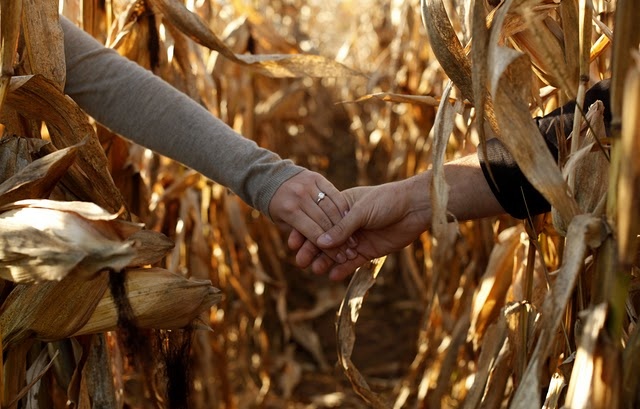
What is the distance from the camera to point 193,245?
5.09ft

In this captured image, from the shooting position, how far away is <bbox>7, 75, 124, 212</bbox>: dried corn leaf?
826 millimetres

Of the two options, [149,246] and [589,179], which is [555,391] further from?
[149,246]

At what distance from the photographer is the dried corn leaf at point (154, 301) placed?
0.76m

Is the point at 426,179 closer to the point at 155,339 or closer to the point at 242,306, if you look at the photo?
the point at 155,339

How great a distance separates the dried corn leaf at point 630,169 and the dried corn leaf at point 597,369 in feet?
0.19

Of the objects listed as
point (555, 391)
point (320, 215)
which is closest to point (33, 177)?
point (320, 215)

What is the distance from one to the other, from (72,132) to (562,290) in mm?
544

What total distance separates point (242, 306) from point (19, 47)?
3.94ft

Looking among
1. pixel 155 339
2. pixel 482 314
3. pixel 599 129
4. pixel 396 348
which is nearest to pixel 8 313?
Result: pixel 155 339

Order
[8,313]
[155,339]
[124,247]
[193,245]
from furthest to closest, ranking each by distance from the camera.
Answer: [193,245] → [155,339] → [8,313] → [124,247]

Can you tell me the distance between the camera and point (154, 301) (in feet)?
2.51

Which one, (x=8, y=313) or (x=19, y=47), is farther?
(x=19, y=47)

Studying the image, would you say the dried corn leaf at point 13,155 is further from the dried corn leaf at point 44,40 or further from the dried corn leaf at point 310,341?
the dried corn leaf at point 310,341

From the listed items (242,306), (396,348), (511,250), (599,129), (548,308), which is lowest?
(396,348)
